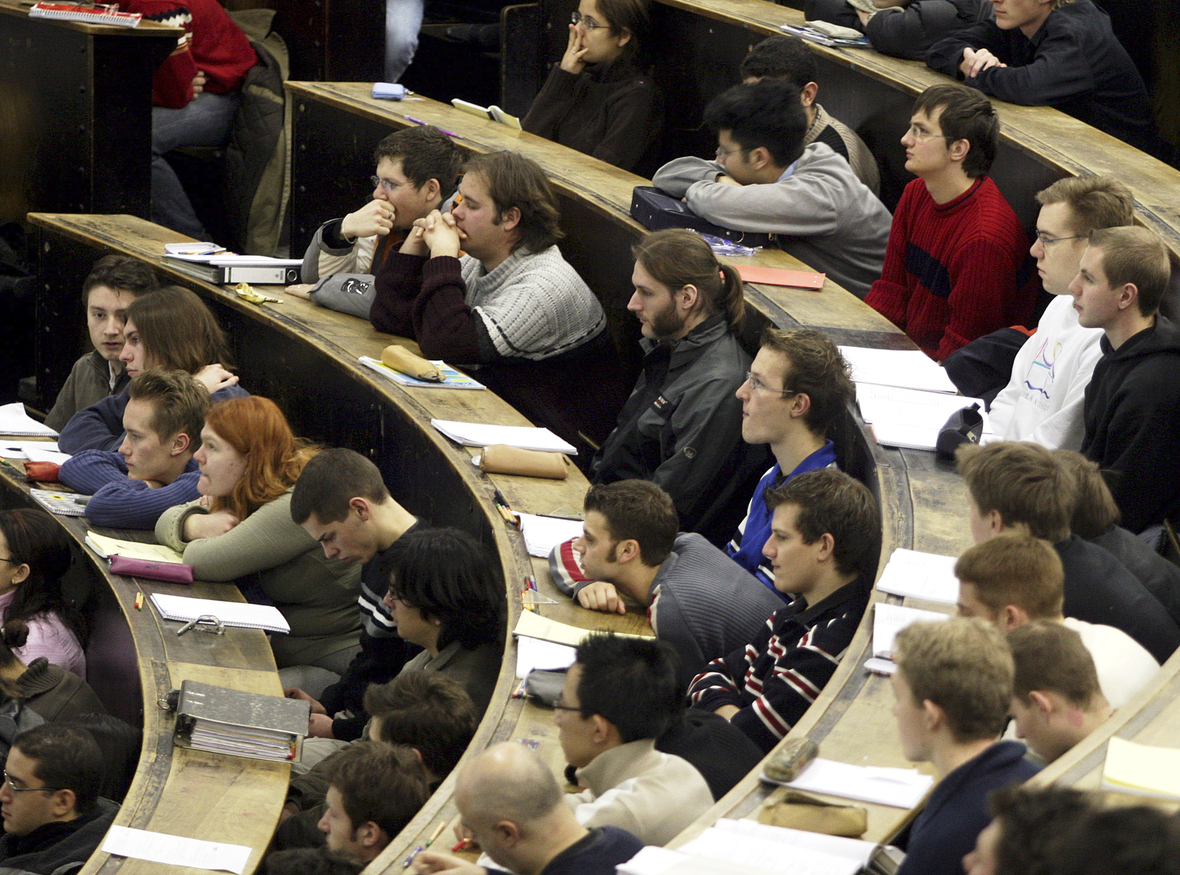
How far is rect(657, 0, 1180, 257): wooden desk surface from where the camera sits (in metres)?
4.23

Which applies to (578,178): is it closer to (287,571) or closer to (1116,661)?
(287,571)

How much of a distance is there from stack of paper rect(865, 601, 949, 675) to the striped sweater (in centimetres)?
9

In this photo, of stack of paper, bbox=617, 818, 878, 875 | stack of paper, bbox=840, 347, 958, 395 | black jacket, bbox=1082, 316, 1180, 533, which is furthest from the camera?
stack of paper, bbox=840, 347, 958, 395

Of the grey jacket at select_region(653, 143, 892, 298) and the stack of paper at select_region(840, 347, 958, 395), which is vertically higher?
the grey jacket at select_region(653, 143, 892, 298)

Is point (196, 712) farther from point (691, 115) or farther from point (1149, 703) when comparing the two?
point (691, 115)

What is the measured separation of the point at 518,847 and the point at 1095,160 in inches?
128

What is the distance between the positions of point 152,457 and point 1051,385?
8.48 ft

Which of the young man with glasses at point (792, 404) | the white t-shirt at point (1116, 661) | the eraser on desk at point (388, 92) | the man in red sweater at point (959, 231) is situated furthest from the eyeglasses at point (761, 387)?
the eraser on desk at point (388, 92)

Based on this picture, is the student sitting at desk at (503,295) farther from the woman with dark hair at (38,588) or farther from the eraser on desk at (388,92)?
the eraser on desk at (388,92)

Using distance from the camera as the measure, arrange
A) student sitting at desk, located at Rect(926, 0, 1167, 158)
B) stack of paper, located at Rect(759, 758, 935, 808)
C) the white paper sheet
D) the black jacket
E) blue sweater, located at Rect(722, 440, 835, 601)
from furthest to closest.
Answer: student sitting at desk, located at Rect(926, 0, 1167, 158) → blue sweater, located at Rect(722, 440, 835, 601) → the black jacket → the white paper sheet → stack of paper, located at Rect(759, 758, 935, 808)

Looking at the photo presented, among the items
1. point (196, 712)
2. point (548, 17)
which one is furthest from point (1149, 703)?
point (548, 17)

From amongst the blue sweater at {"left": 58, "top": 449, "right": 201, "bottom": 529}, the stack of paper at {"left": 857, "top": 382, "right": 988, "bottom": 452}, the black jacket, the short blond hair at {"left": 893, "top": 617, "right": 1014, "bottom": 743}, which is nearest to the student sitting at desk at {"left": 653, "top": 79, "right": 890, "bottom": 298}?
the stack of paper at {"left": 857, "top": 382, "right": 988, "bottom": 452}

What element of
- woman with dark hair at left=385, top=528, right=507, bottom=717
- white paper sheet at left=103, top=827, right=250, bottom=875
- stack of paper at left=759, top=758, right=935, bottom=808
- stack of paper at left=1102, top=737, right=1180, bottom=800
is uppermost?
stack of paper at left=1102, top=737, right=1180, bottom=800

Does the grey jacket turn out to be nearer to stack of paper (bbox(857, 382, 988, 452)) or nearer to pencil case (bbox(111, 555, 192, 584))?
stack of paper (bbox(857, 382, 988, 452))
